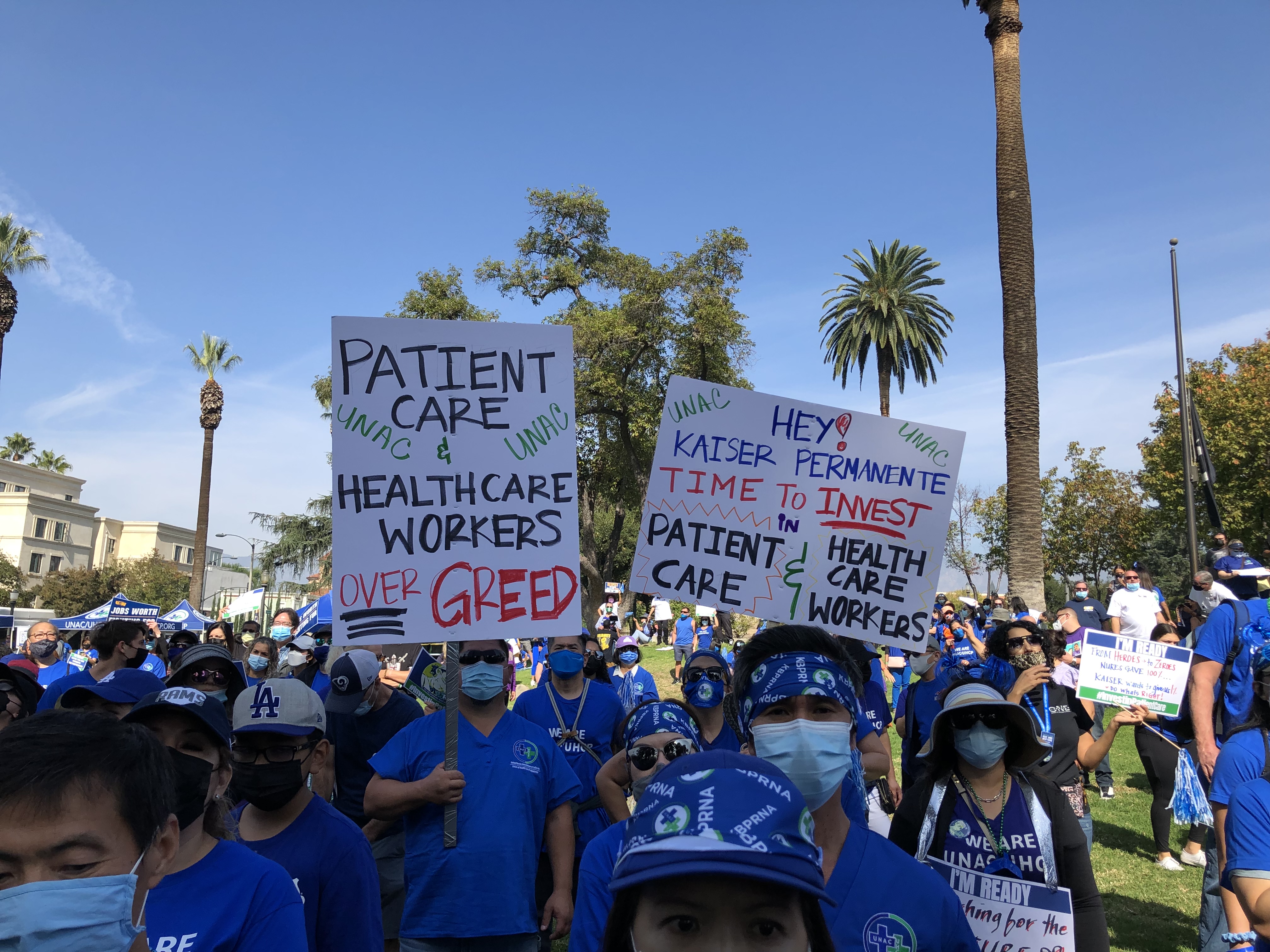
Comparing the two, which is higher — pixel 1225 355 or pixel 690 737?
pixel 1225 355

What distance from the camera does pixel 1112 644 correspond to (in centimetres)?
677

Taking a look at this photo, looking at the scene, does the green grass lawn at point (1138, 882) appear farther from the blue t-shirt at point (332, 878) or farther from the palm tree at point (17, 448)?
the palm tree at point (17, 448)

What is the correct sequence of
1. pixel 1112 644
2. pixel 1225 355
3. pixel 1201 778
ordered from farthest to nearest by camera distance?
pixel 1225 355, pixel 1112 644, pixel 1201 778

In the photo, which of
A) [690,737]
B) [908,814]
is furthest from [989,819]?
[690,737]

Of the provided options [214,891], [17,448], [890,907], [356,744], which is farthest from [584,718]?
[17,448]

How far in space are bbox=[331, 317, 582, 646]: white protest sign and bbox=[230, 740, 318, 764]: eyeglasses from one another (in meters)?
0.74

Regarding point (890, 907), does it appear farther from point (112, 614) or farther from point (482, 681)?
point (112, 614)

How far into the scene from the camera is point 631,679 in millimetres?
8789

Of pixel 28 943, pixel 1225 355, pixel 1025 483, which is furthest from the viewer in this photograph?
pixel 1225 355

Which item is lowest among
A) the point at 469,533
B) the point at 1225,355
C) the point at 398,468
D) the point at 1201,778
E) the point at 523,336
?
the point at 1201,778

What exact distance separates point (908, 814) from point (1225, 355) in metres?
39.3

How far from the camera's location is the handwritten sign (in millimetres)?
6457

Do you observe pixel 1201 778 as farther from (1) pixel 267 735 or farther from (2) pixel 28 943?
(2) pixel 28 943

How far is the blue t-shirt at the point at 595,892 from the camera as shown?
7.68 ft
